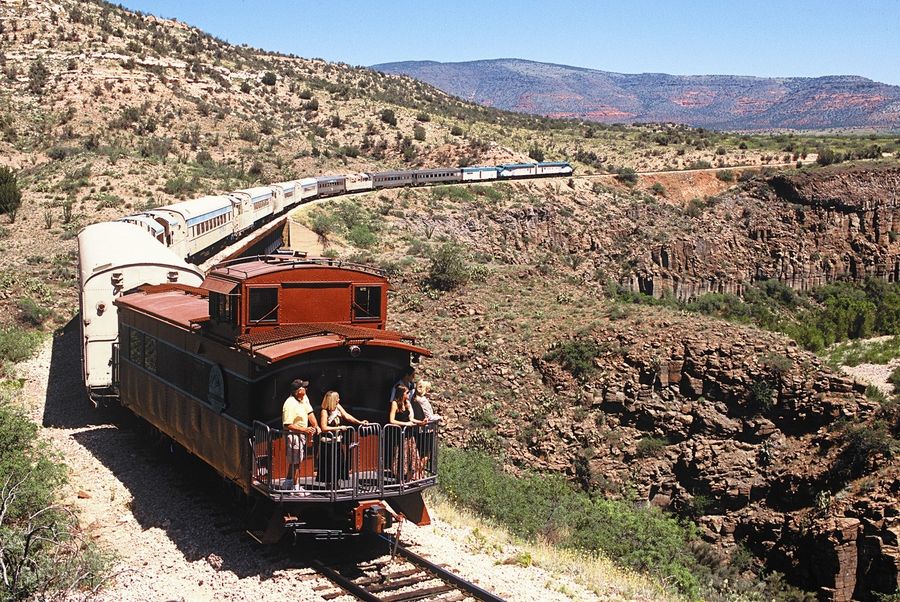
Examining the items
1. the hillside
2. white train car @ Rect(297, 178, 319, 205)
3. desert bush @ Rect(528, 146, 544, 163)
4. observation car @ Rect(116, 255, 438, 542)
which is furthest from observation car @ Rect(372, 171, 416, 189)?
observation car @ Rect(116, 255, 438, 542)

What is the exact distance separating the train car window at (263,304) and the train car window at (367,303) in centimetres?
127

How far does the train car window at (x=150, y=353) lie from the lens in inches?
627

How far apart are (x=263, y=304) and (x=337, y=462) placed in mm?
2483

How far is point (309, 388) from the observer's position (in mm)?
12352

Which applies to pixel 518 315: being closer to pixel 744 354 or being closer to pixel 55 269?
pixel 744 354

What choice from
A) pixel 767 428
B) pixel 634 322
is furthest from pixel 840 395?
pixel 634 322

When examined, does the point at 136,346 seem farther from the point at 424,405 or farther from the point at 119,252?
the point at 424,405

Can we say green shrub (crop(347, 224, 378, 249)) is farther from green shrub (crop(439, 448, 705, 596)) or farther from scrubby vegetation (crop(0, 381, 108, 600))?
scrubby vegetation (crop(0, 381, 108, 600))

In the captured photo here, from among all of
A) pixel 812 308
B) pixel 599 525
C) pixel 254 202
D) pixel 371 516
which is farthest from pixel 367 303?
pixel 812 308

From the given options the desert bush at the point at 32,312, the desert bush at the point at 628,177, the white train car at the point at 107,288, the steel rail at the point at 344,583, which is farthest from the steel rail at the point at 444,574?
the desert bush at the point at 628,177

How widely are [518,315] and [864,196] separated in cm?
4161

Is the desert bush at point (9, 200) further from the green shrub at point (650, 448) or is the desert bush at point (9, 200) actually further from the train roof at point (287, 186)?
the green shrub at point (650, 448)

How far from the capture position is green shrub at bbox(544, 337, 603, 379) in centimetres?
2697

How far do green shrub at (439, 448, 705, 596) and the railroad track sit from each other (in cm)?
411
